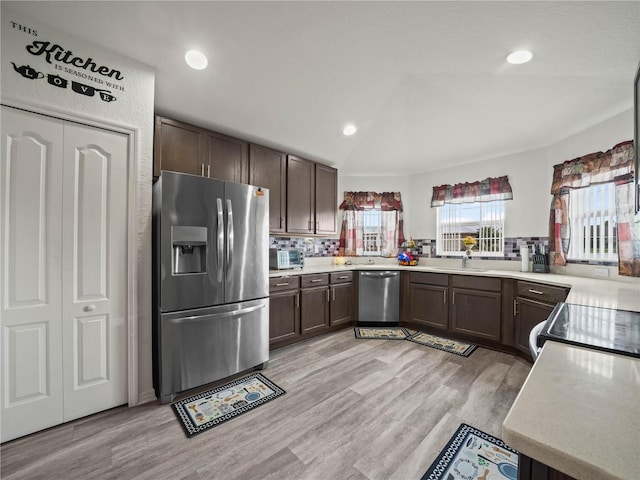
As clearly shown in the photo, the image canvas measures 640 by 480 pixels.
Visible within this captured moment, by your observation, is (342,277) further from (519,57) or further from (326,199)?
(519,57)

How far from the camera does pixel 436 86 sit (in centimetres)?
245

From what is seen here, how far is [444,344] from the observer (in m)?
3.21

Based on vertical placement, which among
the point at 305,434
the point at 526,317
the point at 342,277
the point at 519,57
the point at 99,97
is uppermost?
the point at 519,57

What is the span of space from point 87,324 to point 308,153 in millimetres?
2879

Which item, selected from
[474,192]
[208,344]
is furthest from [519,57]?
[208,344]

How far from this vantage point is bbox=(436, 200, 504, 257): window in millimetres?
3783

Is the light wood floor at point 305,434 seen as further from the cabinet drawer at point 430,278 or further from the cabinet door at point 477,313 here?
the cabinet drawer at point 430,278

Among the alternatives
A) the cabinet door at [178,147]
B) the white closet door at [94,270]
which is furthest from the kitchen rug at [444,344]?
the cabinet door at [178,147]

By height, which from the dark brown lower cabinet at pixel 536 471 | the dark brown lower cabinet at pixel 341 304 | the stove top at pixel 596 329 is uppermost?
the stove top at pixel 596 329

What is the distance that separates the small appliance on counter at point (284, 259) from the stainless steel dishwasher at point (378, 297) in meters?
0.93

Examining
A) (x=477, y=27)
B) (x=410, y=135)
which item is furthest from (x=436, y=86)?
(x=410, y=135)

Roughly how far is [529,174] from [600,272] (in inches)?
55.4

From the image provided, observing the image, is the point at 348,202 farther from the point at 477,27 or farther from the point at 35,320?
the point at 35,320

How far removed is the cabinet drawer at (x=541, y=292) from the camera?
95.0 inches
